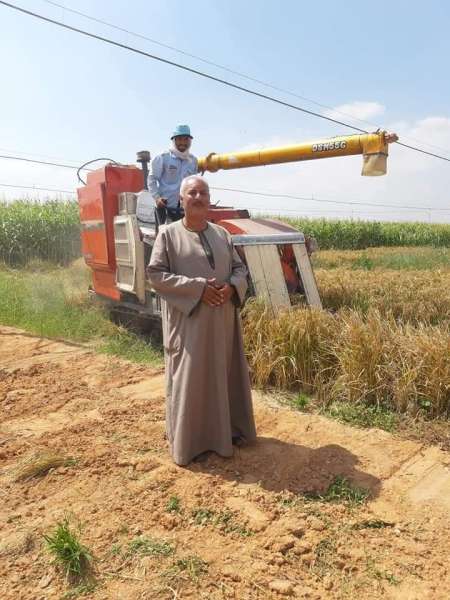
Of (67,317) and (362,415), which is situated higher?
(67,317)

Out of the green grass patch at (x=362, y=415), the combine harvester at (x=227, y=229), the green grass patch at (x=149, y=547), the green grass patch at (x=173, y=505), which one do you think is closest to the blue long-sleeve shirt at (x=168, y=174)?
the combine harvester at (x=227, y=229)

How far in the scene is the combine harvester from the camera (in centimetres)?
606

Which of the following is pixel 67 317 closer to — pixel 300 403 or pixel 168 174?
pixel 168 174

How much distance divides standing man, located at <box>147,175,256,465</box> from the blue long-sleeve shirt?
8.89 feet

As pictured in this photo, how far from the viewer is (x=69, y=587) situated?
91.4 inches

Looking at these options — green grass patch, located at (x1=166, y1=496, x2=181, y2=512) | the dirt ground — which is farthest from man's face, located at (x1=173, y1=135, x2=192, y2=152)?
green grass patch, located at (x1=166, y1=496, x2=181, y2=512)

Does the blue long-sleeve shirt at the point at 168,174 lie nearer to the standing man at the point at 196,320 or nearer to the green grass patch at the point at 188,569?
the standing man at the point at 196,320

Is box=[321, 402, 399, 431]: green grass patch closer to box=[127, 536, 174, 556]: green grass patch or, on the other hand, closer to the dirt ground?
the dirt ground

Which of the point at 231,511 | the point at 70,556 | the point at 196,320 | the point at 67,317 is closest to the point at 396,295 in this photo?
the point at 196,320

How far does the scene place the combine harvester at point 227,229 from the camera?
19.9 ft

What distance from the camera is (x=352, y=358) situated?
173 inches

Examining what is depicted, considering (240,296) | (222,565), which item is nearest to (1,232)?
(240,296)

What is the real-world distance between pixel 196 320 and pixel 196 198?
0.77 m

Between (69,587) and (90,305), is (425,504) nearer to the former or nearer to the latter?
(69,587)
